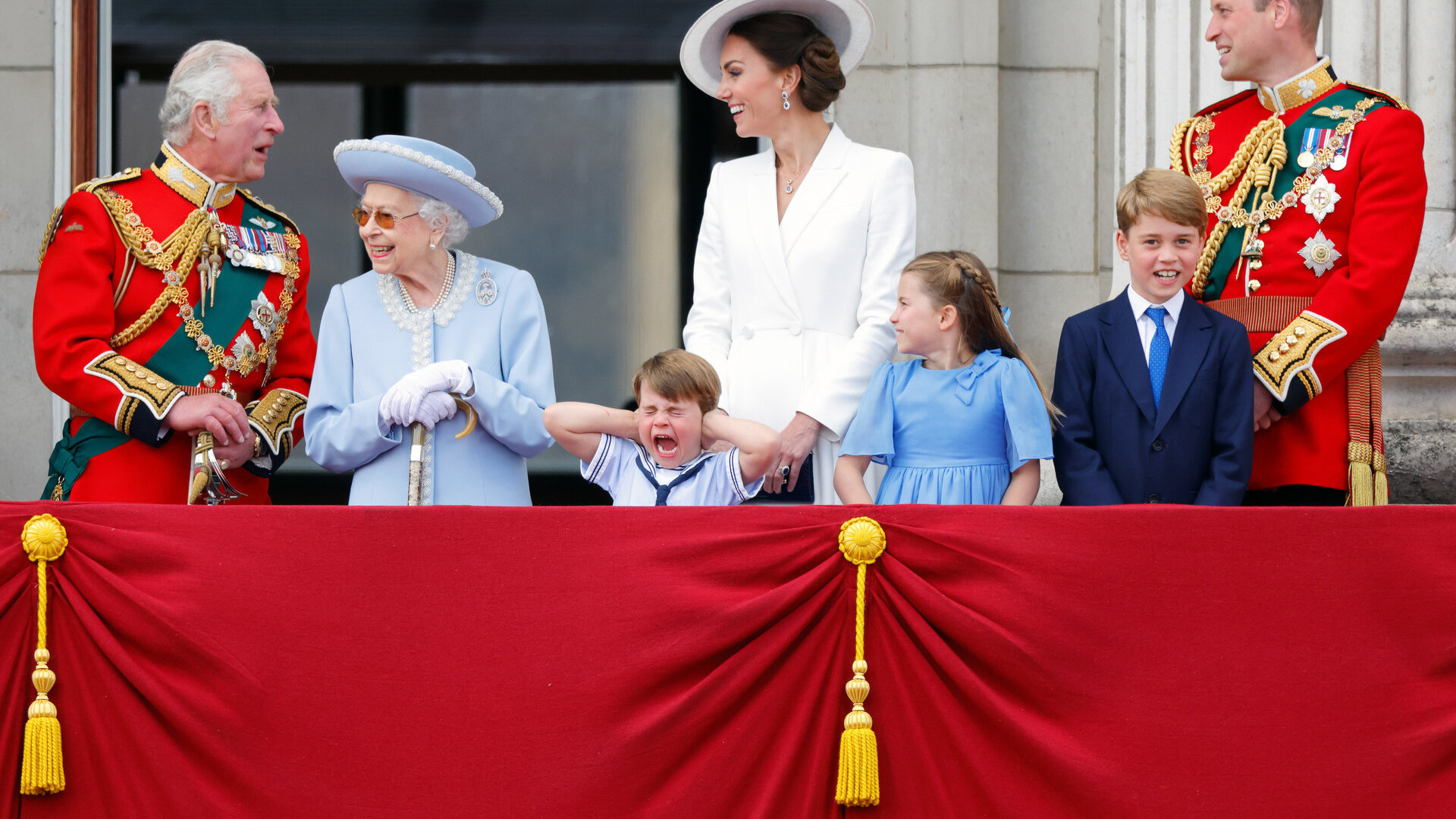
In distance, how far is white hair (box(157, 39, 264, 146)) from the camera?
387cm

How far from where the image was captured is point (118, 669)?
2.73 meters

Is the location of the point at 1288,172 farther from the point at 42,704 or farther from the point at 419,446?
the point at 42,704

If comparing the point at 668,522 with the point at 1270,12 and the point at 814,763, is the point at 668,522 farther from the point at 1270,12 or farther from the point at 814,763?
the point at 1270,12

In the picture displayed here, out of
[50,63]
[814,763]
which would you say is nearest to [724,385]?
[814,763]

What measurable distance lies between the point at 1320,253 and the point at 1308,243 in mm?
38

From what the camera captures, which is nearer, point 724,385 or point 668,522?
point 668,522

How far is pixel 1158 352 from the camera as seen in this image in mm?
3439

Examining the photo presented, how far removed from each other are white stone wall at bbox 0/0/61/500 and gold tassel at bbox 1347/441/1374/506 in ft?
13.8

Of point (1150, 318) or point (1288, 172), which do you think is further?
point (1288, 172)

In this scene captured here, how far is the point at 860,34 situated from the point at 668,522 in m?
1.63

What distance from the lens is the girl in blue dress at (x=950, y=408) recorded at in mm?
3289

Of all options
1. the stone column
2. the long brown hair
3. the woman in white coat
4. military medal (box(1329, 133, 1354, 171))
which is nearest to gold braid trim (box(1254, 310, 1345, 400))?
military medal (box(1329, 133, 1354, 171))

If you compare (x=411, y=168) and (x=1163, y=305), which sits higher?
(x=411, y=168)

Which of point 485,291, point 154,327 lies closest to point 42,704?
point 154,327
